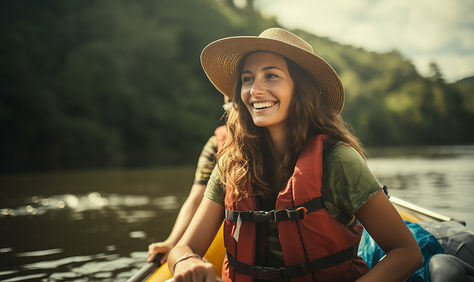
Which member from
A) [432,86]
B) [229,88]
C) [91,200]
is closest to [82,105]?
[91,200]

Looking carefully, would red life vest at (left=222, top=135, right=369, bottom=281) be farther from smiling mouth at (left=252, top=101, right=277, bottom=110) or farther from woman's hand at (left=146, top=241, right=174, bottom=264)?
woman's hand at (left=146, top=241, right=174, bottom=264)

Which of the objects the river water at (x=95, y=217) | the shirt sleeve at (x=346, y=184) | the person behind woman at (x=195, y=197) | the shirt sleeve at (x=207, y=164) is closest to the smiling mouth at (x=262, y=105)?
the shirt sleeve at (x=346, y=184)

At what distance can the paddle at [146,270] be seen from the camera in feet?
7.23

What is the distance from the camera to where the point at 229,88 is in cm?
193

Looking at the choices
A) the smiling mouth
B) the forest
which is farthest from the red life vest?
the forest

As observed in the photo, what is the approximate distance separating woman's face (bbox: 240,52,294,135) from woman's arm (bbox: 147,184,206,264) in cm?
118

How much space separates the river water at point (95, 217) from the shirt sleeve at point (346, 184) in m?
2.42

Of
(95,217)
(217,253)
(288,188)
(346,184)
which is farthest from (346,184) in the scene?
(95,217)

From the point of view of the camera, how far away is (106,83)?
24203 mm

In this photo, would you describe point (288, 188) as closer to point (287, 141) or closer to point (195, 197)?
point (287, 141)

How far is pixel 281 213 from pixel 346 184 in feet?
0.75

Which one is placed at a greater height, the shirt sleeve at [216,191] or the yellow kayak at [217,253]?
the shirt sleeve at [216,191]

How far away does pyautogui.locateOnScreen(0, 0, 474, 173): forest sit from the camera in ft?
63.3

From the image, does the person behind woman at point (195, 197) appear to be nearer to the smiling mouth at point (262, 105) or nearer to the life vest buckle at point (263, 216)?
the smiling mouth at point (262, 105)
